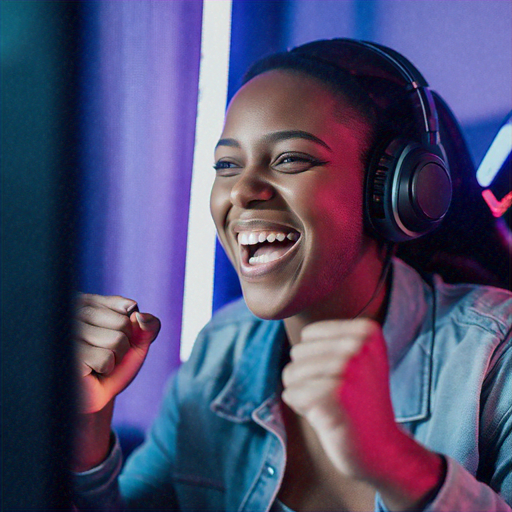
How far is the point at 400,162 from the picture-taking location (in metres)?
0.71

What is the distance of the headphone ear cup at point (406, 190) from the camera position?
0.70 m

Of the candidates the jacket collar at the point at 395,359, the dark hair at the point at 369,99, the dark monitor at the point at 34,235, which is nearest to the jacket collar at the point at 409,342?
the jacket collar at the point at 395,359

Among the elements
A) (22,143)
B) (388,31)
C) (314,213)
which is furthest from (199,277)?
(388,31)

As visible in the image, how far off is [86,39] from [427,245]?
63cm

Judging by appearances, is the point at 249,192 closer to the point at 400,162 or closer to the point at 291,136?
the point at 291,136

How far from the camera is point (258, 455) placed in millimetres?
911

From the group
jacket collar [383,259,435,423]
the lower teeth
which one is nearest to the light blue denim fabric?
jacket collar [383,259,435,423]

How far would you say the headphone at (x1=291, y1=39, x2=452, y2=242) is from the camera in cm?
70

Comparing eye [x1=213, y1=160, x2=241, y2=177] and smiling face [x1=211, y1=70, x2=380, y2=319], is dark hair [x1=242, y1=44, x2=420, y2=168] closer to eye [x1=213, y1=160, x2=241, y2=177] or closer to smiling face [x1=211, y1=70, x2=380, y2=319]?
smiling face [x1=211, y1=70, x2=380, y2=319]

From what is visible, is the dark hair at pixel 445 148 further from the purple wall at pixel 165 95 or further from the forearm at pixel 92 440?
the forearm at pixel 92 440

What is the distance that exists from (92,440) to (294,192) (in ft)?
1.57

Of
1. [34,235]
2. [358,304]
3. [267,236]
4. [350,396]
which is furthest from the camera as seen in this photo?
[358,304]

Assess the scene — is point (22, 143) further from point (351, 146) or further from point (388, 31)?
point (388, 31)

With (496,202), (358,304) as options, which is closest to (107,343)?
(358,304)
